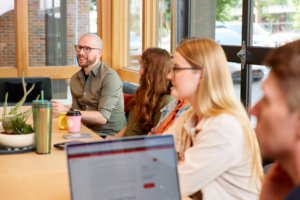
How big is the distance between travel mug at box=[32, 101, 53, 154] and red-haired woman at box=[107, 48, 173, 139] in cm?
79

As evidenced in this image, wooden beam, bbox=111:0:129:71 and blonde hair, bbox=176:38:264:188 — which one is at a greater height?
wooden beam, bbox=111:0:129:71

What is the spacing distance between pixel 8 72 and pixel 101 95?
371cm

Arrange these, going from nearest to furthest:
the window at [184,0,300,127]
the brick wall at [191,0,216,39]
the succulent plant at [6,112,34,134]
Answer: the succulent plant at [6,112,34,134] → the window at [184,0,300,127] → the brick wall at [191,0,216,39]

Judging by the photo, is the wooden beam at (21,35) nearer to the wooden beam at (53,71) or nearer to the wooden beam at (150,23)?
the wooden beam at (53,71)

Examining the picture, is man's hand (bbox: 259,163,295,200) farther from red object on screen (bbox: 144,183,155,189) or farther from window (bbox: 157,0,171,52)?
window (bbox: 157,0,171,52)

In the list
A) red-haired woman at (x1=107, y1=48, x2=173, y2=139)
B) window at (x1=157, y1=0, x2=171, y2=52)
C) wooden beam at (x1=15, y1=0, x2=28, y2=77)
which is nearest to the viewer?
red-haired woman at (x1=107, y1=48, x2=173, y2=139)

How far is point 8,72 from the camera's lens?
6.11m

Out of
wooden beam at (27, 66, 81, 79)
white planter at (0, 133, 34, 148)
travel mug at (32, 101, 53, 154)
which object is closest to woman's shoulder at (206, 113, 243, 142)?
travel mug at (32, 101, 53, 154)

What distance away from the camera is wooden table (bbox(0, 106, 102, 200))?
4.13 ft

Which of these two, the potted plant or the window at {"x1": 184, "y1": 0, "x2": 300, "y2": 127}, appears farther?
the window at {"x1": 184, "y1": 0, "x2": 300, "y2": 127}

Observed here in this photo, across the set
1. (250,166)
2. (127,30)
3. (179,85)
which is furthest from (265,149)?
(127,30)

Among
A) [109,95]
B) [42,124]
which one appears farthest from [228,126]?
[109,95]

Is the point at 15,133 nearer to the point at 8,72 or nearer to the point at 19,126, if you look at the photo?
the point at 19,126

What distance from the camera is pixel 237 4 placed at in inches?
127
